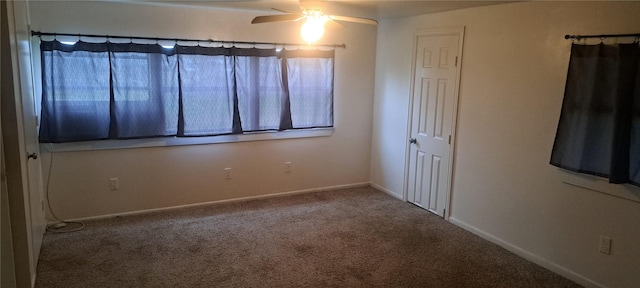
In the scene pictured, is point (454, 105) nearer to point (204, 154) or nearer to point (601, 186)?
point (601, 186)

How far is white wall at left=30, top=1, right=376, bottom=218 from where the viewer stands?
159 inches

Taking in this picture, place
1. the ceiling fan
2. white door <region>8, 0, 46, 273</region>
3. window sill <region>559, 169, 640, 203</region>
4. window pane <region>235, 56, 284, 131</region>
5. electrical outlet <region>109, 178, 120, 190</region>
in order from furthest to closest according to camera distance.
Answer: window pane <region>235, 56, 284, 131</region> < electrical outlet <region>109, 178, 120, 190</region> < the ceiling fan < window sill <region>559, 169, 640, 203</region> < white door <region>8, 0, 46, 273</region>

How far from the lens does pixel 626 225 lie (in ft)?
9.53

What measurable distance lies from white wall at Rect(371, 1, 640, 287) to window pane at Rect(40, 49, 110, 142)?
3.34 m

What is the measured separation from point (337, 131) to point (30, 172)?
3.32 metres

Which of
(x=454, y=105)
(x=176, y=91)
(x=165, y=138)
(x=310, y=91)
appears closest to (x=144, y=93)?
(x=176, y=91)

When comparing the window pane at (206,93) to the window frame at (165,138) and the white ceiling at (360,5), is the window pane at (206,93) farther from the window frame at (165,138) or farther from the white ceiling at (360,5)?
the white ceiling at (360,5)

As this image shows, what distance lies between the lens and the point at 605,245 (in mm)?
3029

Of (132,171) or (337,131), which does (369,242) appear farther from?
(132,171)

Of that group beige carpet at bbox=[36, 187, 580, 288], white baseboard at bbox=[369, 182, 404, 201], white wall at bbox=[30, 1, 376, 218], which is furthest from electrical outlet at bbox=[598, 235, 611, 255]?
white wall at bbox=[30, 1, 376, 218]

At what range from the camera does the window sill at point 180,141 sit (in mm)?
4047

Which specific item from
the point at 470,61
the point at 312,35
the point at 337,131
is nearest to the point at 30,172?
the point at 312,35

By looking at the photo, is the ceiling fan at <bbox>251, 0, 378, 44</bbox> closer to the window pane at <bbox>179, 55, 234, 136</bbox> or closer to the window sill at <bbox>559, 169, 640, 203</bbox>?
the window pane at <bbox>179, 55, 234, 136</bbox>

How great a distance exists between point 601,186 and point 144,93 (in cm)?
405
